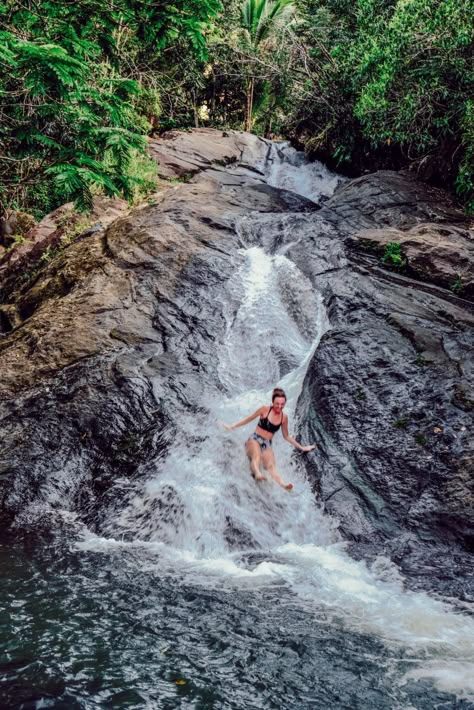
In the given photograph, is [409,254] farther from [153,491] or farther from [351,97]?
[351,97]

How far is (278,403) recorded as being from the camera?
7.01 m

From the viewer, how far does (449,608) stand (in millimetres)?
4629

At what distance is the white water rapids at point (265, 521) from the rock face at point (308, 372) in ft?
1.01

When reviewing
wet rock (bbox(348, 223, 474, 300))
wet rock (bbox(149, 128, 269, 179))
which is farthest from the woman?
wet rock (bbox(149, 128, 269, 179))

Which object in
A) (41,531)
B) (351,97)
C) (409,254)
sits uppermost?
(351,97)

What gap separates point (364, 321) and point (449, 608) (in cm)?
451

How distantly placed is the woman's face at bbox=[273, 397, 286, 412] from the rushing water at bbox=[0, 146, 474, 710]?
0.60m

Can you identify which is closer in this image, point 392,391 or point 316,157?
point 392,391

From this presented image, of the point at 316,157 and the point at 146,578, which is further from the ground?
the point at 316,157

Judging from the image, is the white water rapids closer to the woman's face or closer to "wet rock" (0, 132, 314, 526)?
"wet rock" (0, 132, 314, 526)

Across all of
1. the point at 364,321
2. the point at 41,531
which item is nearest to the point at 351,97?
the point at 364,321

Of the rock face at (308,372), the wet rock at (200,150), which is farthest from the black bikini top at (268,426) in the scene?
the wet rock at (200,150)

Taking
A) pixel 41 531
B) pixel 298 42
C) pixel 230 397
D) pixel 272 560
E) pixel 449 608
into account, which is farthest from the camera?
pixel 298 42

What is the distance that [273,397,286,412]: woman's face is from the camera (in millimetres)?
6996
